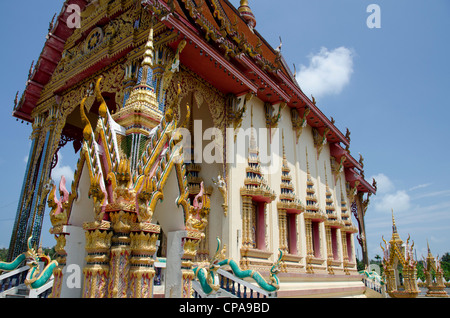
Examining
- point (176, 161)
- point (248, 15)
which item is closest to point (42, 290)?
point (176, 161)

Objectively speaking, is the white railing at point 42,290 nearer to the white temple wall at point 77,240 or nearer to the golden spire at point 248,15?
the white temple wall at point 77,240

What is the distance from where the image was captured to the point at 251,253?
7.55 meters

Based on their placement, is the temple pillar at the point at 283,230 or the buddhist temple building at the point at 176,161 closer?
the buddhist temple building at the point at 176,161

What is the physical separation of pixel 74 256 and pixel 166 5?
4.70 m

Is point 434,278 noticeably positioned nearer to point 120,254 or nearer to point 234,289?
point 234,289

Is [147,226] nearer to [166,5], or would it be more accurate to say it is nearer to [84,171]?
[84,171]

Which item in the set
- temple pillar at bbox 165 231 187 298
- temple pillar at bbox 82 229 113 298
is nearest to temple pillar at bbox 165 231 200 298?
temple pillar at bbox 165 231 187 298

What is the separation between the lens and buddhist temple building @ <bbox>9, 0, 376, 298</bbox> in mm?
2900

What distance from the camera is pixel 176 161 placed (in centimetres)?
325

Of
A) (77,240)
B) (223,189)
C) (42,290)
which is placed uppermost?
(223,189)

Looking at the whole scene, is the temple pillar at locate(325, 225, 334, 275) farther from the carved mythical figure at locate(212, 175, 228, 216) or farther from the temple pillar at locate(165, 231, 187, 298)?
the temple pillar at locate(165, 231, 187, 298)

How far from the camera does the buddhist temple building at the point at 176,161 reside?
2.90m

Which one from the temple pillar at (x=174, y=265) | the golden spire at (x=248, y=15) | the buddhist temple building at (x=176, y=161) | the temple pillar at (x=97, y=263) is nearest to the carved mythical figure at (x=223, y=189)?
the buddhist temple building at (x=176, y=161)

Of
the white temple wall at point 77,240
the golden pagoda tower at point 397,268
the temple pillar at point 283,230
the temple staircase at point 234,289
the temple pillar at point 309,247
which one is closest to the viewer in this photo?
the white temple wall at point 77,240
